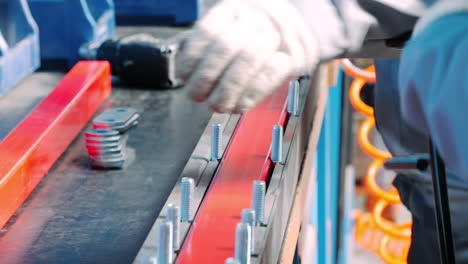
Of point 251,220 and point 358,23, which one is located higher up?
point 358,23

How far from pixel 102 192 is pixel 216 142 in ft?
0.62

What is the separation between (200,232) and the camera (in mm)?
875

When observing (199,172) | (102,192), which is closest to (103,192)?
(102,192)

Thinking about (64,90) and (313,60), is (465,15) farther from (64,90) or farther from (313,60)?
(64,90)

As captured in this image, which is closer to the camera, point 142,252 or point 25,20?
point 142,252

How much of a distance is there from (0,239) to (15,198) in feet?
0.30

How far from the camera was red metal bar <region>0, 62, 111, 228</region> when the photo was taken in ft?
3.33

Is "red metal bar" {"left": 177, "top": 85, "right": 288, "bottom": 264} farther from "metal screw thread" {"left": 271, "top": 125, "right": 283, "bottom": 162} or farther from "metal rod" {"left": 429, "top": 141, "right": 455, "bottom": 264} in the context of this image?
"metal rod" {"left": 429, "top": 141, "right": 455, "bottom": 264}

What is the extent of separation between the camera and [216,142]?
3.50 ft

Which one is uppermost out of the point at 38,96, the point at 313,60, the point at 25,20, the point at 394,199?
the point at 313,60

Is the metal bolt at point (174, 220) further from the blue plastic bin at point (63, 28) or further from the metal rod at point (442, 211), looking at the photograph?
the blue plastic bin at point (63, 28)

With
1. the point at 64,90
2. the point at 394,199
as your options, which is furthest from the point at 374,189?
the point at 64,90

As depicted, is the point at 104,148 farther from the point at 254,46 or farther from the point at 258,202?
the point at 254,46

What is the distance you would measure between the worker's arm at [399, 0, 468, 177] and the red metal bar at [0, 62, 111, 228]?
2.00 ft
